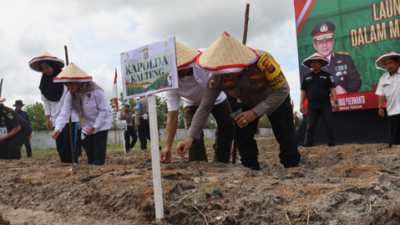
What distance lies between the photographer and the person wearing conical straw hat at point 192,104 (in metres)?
3.02

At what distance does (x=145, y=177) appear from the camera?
2.70 m

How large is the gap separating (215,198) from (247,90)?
1247 millimetres

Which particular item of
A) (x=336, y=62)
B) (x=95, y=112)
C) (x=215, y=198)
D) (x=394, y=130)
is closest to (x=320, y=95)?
(x=394, y=130)

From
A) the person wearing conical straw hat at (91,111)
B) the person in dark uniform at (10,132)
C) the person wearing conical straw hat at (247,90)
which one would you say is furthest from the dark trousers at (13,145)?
the person wearing conical straw hat at (247,90)

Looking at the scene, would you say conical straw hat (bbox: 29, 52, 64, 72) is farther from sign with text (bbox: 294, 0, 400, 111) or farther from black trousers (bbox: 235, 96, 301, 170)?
sign with text (bbox: 294, 0, 400, 111)

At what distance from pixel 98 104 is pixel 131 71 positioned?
2.44 metres

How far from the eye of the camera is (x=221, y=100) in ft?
12.7

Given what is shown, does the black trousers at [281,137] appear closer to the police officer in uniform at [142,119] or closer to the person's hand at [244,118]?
the person's hand at [244,118]

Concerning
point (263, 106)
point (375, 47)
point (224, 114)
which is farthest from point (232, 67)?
point (375, 47)

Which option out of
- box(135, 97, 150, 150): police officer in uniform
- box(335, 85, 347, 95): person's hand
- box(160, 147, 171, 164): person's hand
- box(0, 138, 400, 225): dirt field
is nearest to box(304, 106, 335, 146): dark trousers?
box(335, 85, 347, 95): person's hand

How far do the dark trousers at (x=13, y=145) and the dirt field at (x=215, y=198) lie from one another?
13.9 feet

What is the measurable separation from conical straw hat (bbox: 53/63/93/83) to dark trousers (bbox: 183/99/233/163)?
1393mm

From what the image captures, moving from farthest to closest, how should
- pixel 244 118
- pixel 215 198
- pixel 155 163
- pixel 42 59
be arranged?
1. pixel 42 59
2. pixel 244 118
3. pixel 215 198
4. pixel 155 163

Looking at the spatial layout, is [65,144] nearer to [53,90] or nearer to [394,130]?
[53,90]
